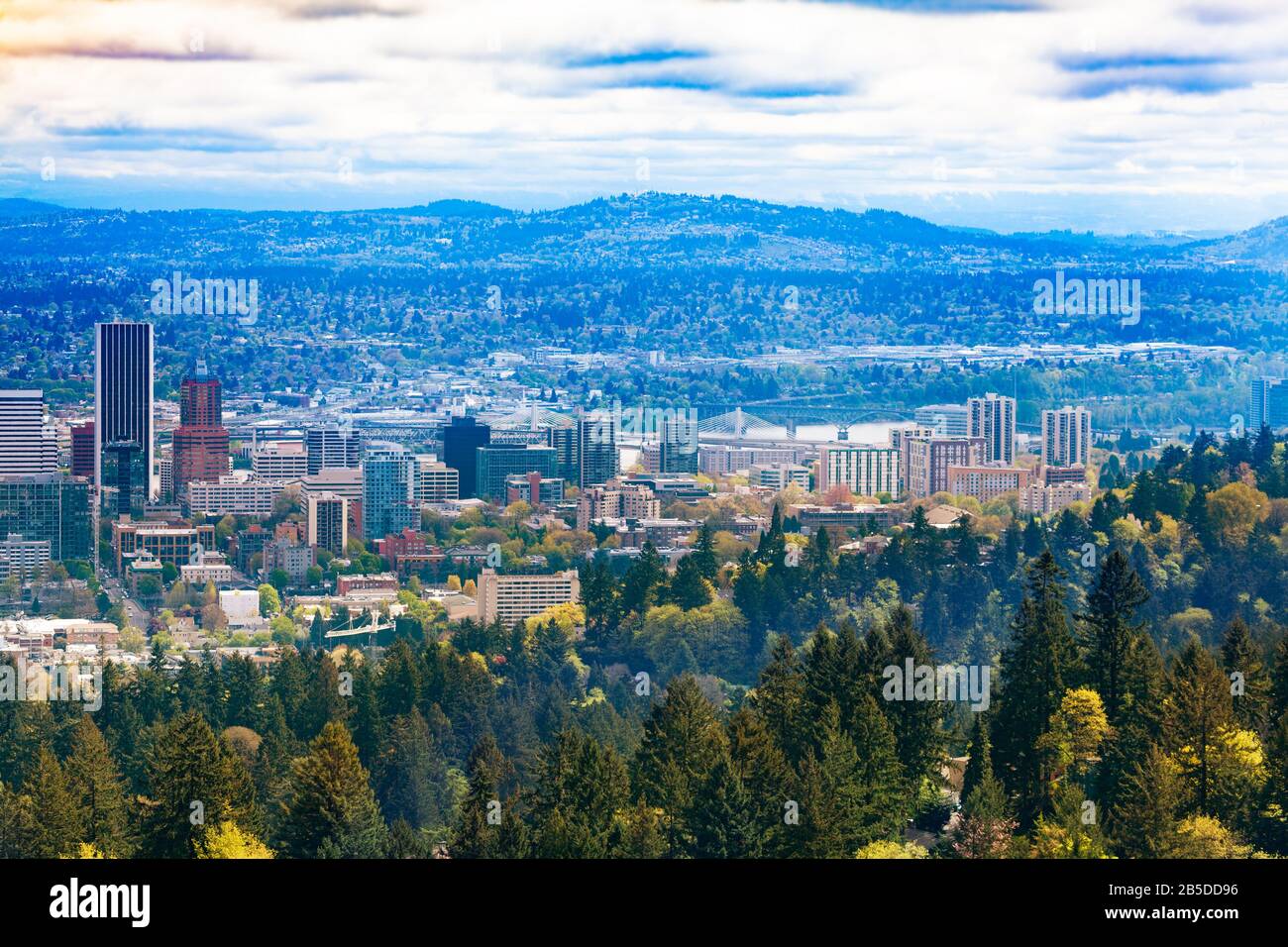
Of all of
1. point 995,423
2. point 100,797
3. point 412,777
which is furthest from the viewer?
point 995,423

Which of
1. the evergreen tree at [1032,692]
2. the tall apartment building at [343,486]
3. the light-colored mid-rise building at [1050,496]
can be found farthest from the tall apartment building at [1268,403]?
the evergreen tree at [1032,692]

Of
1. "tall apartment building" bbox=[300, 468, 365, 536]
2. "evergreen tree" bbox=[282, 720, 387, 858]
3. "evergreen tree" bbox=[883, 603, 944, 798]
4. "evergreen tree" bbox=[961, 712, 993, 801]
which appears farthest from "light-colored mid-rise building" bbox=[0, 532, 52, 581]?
"evergreen tree" bbox=[961, 712, 993, 801]

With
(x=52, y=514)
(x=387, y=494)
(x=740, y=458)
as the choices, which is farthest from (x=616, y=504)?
(x=52, y=514)

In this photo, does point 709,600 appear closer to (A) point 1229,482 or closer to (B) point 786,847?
(A) point 1229,482

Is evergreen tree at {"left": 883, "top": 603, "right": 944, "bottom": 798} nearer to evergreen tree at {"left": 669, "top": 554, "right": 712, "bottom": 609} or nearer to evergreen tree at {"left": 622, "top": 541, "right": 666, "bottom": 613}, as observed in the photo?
evergreen tree at {"left": 669, "top": 554, "right": 712, "bottom": 609}

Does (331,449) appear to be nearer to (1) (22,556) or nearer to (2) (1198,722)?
(1) (22,556)

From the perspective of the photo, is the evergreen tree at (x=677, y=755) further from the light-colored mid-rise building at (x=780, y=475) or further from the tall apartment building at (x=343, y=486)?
the light-colored mid-rise building at (x=780, y=475)
